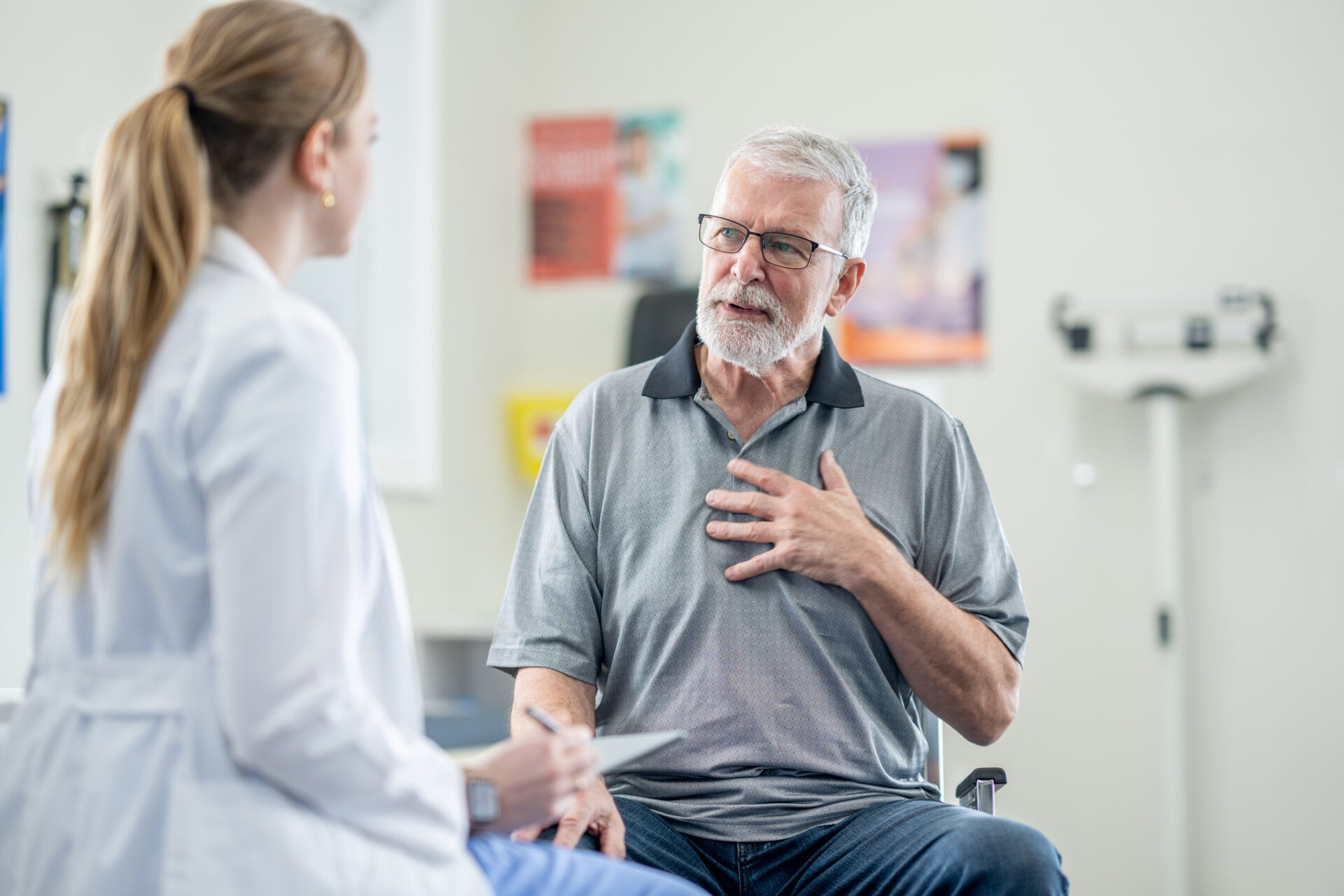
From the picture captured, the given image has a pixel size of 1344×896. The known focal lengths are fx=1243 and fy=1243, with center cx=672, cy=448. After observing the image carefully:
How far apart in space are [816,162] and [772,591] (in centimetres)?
62

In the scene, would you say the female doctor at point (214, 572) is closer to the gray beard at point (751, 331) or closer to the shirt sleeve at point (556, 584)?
the shirt sleeve at point (556, 584)

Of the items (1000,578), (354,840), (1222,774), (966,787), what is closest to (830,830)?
(966,787)

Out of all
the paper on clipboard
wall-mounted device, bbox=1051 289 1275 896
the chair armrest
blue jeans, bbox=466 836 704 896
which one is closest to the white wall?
wall-mounted device, bbox=1051 289 1275 896

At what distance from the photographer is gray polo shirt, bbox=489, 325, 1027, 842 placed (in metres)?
1.54

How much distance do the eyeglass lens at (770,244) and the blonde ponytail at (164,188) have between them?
81cm

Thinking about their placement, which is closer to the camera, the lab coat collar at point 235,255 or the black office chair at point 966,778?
the lab coat collar at point 235,255

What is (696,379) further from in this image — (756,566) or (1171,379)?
(1171,379)

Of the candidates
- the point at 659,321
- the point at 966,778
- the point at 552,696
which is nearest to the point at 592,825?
the point at 552,696

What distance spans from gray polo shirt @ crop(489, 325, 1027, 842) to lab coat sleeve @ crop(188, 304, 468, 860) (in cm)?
67

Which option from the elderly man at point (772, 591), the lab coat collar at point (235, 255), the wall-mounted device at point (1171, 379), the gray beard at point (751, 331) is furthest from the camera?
the wall-mounted device at point (1171, 379)

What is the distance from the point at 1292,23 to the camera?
3.44 meters

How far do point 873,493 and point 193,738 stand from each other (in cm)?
102

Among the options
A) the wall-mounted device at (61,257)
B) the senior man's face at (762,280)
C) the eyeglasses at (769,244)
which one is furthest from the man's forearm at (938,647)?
the wall-mounted device at (61,257)

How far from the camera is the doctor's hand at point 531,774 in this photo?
1028mm
